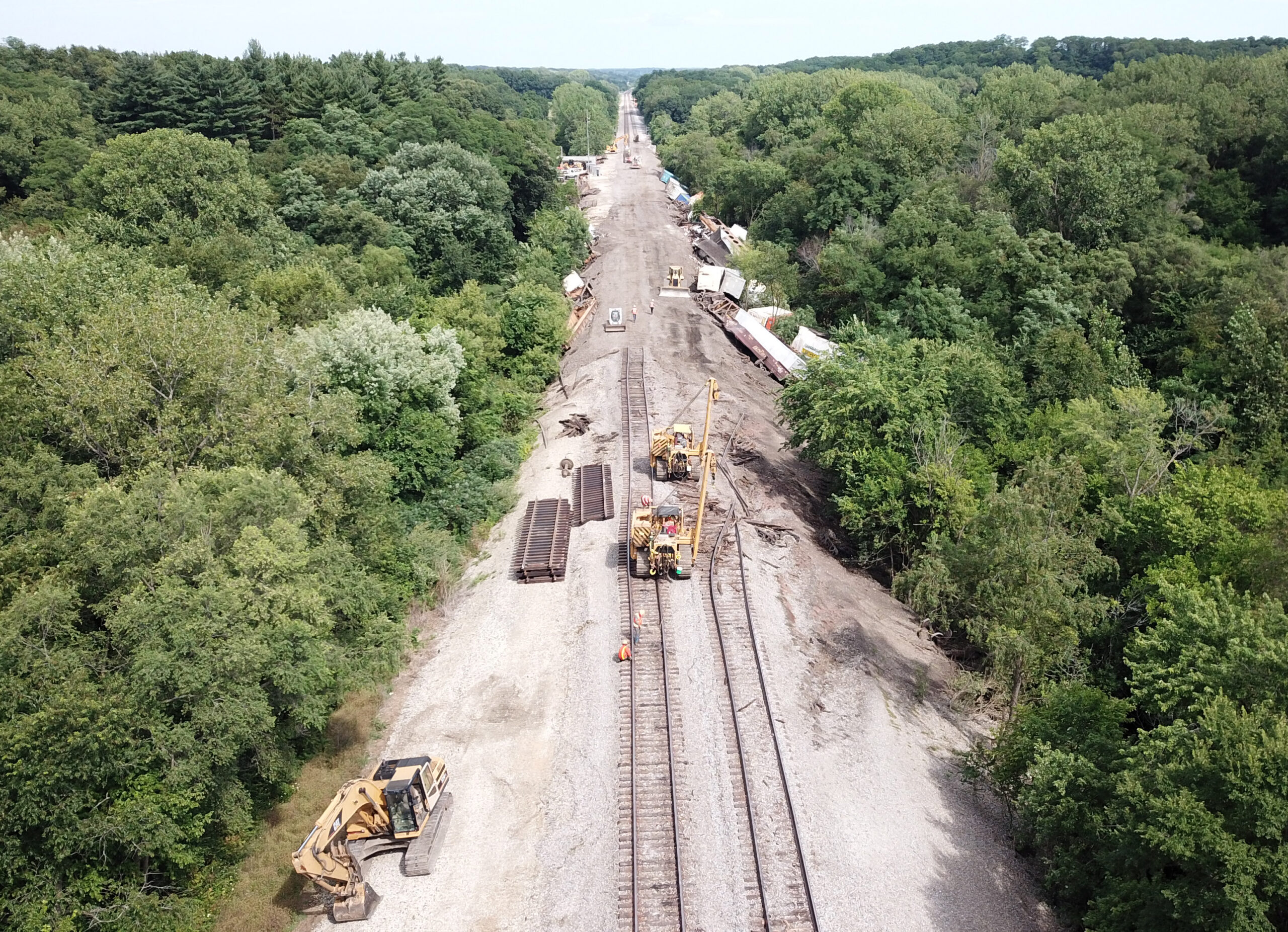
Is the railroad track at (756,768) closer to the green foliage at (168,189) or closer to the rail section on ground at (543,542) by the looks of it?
the rail section on ground at (543,542)

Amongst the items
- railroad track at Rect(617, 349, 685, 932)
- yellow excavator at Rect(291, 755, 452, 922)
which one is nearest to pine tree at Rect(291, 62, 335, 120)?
railroad track at Rect(617, 349, 685, 932)

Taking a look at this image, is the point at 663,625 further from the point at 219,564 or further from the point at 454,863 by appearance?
the point at 219,564

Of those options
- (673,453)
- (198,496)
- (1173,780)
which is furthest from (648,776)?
(673,453)

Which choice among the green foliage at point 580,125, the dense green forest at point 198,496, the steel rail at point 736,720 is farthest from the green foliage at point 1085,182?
the green foliage at point 580,125

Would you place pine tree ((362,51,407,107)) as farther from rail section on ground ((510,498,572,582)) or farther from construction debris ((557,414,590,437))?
rail section on ground ((510,498,572,582))

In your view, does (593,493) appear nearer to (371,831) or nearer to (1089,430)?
(371,831)

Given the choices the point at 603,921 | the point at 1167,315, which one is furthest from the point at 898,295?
the point at 603,921
